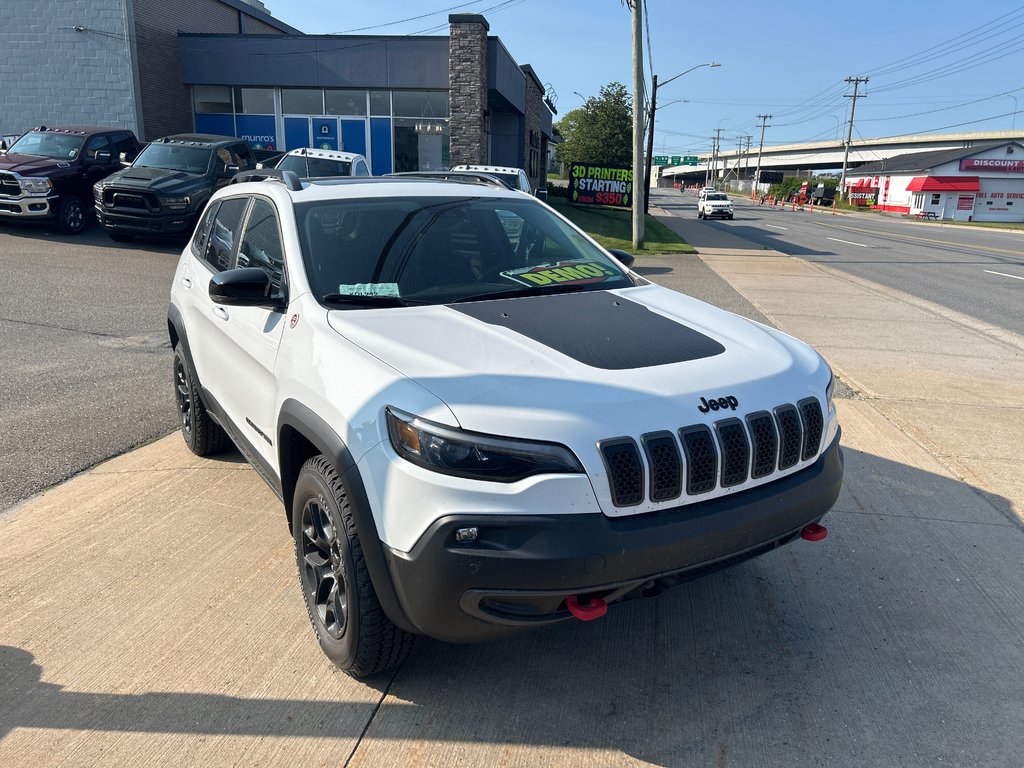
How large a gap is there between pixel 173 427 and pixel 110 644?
2.84m

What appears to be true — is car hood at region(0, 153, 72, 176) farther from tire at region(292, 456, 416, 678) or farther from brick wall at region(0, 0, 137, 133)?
tire at region(292, 456, 416, 678)

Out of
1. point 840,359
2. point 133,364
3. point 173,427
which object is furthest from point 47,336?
point 840,359

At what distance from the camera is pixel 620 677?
298 centimetres

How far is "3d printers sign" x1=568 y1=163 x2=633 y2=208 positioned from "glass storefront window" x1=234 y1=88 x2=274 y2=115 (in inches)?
427

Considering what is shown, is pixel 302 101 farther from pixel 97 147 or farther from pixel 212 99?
pixel 97 147

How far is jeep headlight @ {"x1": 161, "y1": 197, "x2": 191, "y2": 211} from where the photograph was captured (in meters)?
13.8

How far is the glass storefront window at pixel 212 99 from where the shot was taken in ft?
82.9

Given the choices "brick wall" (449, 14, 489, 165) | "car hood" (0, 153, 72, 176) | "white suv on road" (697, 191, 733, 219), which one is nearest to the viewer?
"car hood" (0, 153, 72, 176)

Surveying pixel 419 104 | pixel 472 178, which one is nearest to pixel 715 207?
pixel 419 104

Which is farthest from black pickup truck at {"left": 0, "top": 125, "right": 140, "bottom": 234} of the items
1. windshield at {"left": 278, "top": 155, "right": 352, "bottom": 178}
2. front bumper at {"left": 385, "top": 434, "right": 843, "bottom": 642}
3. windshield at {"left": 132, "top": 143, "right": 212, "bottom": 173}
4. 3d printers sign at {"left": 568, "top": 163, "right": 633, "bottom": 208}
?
3d printers sign at {"left": 568, "top": 163, "right": 633, "bottom": 208}

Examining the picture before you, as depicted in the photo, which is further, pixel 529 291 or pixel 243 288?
pixel 529 291

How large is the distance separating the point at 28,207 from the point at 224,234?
12.8 m

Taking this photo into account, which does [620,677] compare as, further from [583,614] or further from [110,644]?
[110,644]

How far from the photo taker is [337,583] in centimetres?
289
